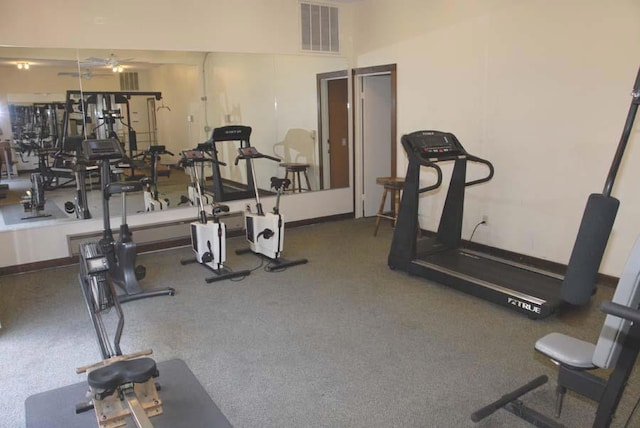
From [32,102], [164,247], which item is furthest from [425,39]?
[32,102]

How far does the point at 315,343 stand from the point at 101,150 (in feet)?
8.30

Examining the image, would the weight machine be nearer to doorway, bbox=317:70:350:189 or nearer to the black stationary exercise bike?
the black stationary exercise bike

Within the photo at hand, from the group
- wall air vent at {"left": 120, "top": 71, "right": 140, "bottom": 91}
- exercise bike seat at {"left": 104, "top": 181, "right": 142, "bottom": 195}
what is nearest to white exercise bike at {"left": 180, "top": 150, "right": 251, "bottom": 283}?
exercise bike seat at {"left": 104, "top": 181, "right": 142, "bottom": 195}

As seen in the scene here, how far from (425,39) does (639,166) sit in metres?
2.91

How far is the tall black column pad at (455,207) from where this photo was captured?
5160 millimetres

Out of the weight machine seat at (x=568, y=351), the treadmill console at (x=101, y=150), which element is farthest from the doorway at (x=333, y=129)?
the weight machine seat at (x=568, y=351)

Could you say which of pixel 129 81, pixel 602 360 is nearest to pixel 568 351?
pixel 602 360

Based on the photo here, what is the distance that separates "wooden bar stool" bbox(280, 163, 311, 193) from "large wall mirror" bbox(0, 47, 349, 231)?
0.10ft

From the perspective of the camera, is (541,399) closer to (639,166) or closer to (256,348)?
(256,348)

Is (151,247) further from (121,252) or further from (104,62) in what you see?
(104,62)

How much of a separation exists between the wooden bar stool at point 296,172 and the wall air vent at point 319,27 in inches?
63.4

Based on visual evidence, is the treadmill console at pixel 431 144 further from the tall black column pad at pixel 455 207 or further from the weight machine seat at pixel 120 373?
the weight machine seat at pixel 120 373

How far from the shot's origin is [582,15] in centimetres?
449

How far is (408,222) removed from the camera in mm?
4910
